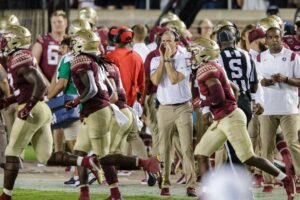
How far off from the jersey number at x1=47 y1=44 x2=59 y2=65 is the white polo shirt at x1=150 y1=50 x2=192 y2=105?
2.79 m

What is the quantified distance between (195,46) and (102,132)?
1.26 metres

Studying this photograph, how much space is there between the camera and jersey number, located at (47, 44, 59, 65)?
20.5 m

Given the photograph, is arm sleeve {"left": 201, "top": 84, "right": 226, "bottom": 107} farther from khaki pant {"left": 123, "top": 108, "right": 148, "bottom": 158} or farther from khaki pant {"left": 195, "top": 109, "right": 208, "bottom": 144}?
khaki pant {"left": 195, "top": 109, "right": 208, "bottom": 144}

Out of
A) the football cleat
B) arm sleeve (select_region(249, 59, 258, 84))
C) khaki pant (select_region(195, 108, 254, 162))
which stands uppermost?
arm sleeve (select_region(249, 59, 258, 84))

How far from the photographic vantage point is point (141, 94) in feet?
62.6

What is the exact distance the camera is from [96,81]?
1598 cm

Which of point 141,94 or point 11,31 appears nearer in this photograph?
point 11,31

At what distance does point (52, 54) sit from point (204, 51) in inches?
196

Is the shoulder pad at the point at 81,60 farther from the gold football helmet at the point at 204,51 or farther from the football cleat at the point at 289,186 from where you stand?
the football cleat at the point at 289,186

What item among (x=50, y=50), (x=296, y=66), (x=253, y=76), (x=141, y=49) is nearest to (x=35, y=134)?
(x=253, y=76)

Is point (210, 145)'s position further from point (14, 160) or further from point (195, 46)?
point (14, 160)

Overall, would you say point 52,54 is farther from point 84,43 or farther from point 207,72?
point 207,72

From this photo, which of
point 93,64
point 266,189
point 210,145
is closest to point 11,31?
point 93,64

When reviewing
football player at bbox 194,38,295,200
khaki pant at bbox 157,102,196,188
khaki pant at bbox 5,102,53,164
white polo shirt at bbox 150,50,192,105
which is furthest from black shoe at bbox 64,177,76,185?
football player at bbox 194,38,295,200
